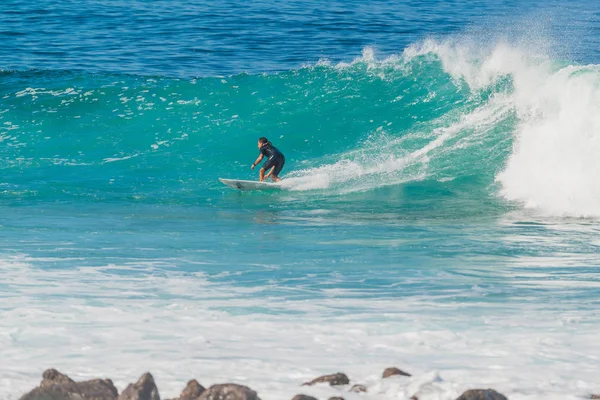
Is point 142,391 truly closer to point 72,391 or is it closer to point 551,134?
point 72,391

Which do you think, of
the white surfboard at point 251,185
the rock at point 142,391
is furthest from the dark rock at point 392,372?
the white surfboard at point 251,185

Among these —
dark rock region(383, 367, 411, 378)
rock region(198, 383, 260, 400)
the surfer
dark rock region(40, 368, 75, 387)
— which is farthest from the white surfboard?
rock region(198, 383, 260, 400)

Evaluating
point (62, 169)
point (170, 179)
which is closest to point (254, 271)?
point (170, 179)

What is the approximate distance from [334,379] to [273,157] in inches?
392

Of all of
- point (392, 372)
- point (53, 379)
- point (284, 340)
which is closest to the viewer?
point (53, 379)

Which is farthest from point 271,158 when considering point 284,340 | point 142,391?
point 142,391

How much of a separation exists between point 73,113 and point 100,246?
38.9 feet

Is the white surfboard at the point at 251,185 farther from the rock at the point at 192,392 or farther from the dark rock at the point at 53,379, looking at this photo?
the rock at the point at 192,392

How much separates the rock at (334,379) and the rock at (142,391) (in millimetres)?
1229

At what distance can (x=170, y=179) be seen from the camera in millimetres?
17984

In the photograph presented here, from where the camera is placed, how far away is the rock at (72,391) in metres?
5.95

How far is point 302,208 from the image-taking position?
15.0 metres

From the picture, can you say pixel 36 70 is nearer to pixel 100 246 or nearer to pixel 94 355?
pixel 100 246

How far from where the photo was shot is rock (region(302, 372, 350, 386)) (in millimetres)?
6648
